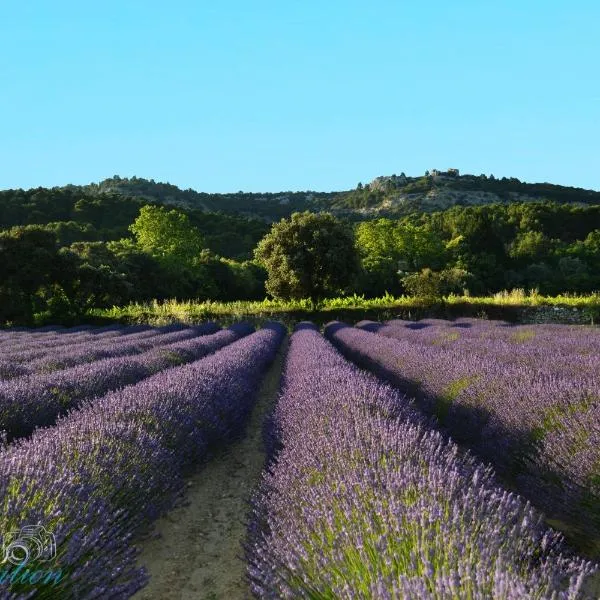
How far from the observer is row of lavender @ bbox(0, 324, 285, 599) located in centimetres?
190

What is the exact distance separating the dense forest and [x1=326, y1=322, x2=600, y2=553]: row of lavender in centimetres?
1829

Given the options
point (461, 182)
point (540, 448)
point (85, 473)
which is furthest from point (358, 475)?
point (461, 182)

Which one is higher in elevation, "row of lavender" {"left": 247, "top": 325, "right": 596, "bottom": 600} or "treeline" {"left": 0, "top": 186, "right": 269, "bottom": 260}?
"treeline" {"left": 0, "top": 186, "right": 269, "bottom": 260}

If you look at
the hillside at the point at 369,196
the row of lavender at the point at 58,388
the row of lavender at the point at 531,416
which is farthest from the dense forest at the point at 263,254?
the row of lavender at the point at 531,416

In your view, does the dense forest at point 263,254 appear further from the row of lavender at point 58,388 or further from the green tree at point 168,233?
the row of lavender at point 58,388

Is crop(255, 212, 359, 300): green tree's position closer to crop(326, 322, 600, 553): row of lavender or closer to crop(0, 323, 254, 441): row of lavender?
crop(0, 323, 254, 441): row of lavender

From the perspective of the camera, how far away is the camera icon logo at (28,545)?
169 centimetres

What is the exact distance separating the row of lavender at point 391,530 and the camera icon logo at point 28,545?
0.68 meters

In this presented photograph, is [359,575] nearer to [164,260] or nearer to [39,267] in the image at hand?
[39,267]

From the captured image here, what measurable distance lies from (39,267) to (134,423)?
2429 centimetres

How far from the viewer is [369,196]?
91688mm

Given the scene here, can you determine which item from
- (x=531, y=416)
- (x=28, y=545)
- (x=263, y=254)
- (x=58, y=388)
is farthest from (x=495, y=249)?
(x=28, y=545)

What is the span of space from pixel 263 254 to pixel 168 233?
23.3 metres

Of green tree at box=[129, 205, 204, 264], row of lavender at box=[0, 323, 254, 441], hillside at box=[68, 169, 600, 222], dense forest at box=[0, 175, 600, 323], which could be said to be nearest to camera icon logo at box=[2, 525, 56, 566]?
row of lavender at box=[0, 323, 254, 441]
